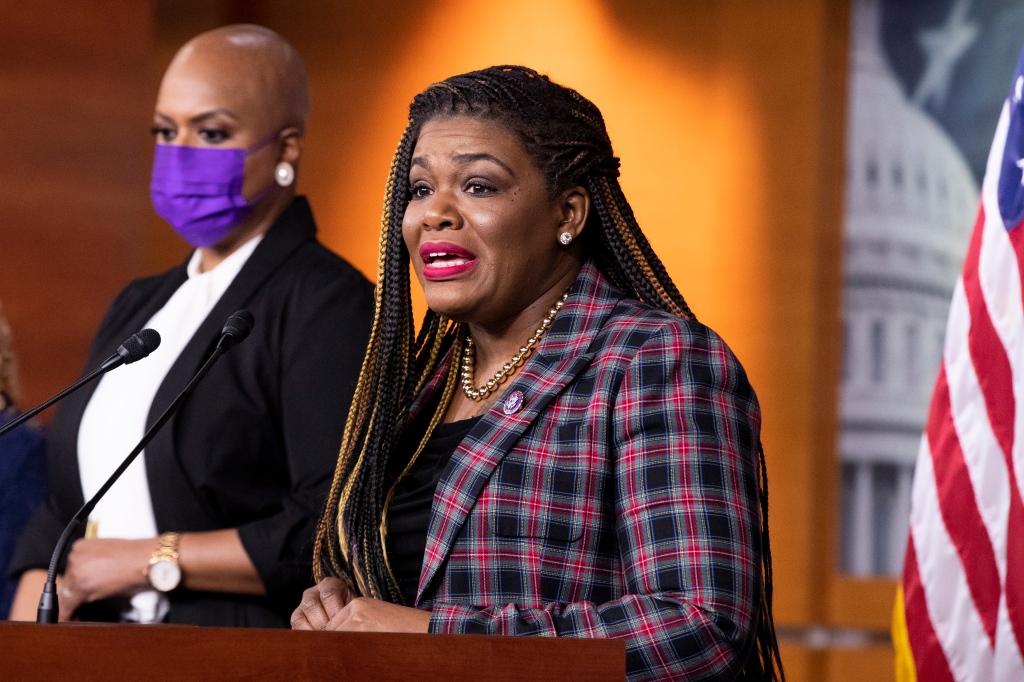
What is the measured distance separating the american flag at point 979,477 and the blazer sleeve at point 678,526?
3.42ft

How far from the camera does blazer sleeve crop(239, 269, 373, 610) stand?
2.35m

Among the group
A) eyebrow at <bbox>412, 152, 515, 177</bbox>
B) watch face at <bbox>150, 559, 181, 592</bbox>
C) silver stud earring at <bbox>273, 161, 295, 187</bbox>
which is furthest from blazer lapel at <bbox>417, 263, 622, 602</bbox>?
silver stud earring at <bbox>273, 161, 295, 187</bbox>

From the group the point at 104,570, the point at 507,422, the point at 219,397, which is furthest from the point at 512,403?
the point at 104,570

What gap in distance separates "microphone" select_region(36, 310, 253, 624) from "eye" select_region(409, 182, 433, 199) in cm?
34

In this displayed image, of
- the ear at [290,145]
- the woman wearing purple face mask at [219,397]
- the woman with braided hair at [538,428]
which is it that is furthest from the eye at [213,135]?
the woman with braided hair at [538,428]

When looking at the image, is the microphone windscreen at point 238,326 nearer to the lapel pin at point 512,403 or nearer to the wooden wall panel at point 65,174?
the lapel pin at point 512,403

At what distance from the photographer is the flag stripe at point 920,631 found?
2.66m

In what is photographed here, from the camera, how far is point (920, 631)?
8.89 feet

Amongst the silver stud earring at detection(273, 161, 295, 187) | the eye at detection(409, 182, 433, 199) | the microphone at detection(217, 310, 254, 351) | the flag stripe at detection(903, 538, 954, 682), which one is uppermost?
the eye at detection(409, 182, 433, 199)

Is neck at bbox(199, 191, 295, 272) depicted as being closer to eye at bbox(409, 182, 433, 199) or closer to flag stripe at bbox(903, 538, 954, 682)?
eye at bbox(409, 182, 433, 199)

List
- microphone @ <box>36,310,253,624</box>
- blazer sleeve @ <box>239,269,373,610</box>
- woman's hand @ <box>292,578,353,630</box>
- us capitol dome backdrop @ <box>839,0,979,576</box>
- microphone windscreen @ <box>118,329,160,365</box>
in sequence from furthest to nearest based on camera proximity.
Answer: us capitol dome backdrop @ <box>839,0,979,576</box> < blazer sleeve @ <box>239,269,373,610</box> < woman's hand @ <box>292,578,353,630</box> < microphone windscreen @ <box>118,329,160,365</box> < microphone @ <box>36,310,253,624</box>

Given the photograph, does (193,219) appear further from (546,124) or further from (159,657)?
(159,657)

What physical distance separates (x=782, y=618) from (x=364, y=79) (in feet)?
7.57

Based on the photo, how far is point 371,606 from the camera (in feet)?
5.50
